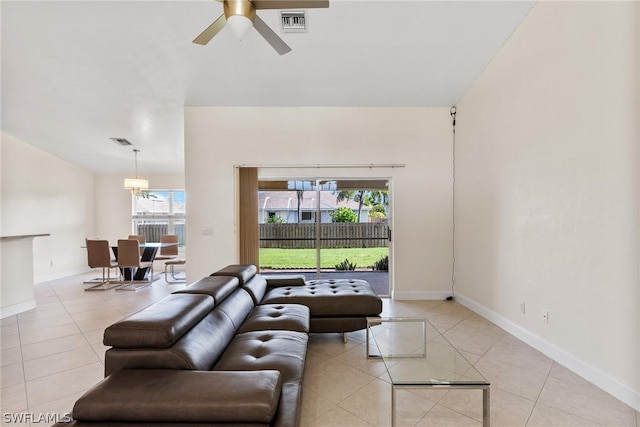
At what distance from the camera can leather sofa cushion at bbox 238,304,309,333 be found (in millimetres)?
2160

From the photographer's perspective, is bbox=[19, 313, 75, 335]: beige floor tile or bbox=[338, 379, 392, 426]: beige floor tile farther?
bbox=[19, 313, 75, 335]: beige floor tile

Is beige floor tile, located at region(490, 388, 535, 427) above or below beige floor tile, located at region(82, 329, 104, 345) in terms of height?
above

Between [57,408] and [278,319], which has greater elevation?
[278,319]

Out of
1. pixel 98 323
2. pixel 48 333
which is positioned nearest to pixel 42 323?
pixel 48 333

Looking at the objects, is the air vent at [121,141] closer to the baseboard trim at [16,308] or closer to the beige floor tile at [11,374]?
the baseboard trim at [16,308]

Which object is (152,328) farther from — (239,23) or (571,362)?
(571,362)

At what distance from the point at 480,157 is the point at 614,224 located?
189 cm

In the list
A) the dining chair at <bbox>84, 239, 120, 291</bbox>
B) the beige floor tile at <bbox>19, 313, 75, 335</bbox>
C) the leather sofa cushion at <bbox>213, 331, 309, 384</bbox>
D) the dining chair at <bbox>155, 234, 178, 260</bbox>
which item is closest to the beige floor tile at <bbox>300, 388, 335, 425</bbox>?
the leather sofa cushion at <bbox>213, 331, 309, 384</bbox>

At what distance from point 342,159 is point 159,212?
17.5ft

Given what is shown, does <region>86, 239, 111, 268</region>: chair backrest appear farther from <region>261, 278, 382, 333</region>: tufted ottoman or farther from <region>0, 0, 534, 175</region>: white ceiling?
<region>261, 278, 382, 333</region>: tufted ottoman

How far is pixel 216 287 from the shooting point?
2170 mm

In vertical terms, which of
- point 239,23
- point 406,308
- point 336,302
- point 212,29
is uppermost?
point 212,29

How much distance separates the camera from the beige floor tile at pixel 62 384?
6.57 ft

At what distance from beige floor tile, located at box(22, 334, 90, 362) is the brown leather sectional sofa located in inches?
69.2
